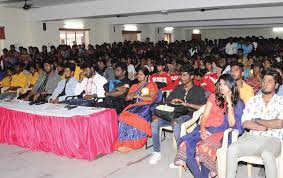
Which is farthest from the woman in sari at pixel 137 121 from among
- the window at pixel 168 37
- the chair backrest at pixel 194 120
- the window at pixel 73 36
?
the window at pixel 168 37

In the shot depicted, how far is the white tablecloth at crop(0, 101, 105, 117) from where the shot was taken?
12.3 ft

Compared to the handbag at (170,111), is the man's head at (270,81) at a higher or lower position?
higher

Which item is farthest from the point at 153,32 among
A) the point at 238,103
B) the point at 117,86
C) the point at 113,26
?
the point at 238,103

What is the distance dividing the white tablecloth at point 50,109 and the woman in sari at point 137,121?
355mm

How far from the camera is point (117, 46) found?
1164 cm

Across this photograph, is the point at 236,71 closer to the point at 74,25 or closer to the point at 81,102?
the point at 81,102

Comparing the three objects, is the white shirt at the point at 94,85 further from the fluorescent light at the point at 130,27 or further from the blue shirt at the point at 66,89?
the fluorescent light at the point at 130,27

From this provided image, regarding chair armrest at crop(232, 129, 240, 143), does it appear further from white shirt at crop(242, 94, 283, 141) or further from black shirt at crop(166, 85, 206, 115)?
black shirt at crop(166, 85, 206, 115)

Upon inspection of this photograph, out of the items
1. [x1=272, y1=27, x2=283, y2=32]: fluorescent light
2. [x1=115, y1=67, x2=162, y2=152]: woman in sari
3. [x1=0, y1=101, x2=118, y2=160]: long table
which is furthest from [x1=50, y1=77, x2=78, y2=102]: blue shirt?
[x1=272, y1=27, x2=283, y2=32]: fluorescent light

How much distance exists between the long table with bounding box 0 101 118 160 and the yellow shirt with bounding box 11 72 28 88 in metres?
2.30

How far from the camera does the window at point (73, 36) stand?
1227cm

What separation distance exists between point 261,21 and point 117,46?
19.6 ft

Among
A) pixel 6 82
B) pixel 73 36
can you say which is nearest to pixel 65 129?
pixel 6 82

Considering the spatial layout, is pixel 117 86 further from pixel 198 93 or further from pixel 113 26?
pixel 113 26
